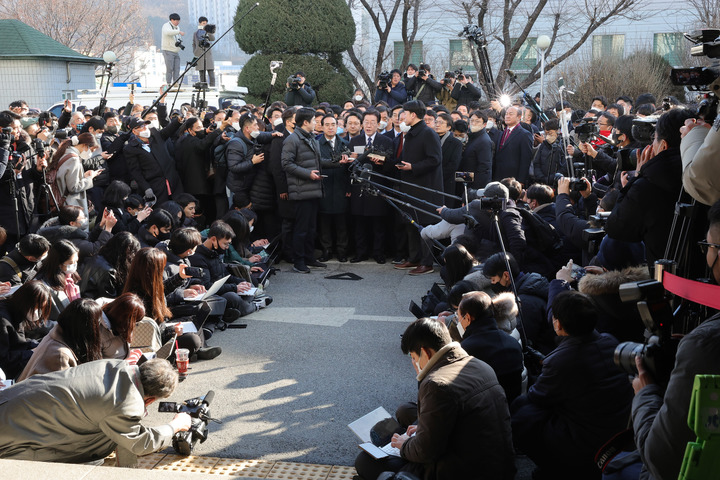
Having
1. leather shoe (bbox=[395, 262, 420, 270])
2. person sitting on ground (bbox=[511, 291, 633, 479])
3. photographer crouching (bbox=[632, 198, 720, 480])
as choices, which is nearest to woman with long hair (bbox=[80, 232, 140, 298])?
person sitting on ground (bbox=[511, 291, 633, 479])

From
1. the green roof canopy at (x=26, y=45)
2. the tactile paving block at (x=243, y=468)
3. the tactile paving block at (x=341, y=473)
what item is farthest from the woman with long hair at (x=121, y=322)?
the green roof canopy at (x=26, y=45)

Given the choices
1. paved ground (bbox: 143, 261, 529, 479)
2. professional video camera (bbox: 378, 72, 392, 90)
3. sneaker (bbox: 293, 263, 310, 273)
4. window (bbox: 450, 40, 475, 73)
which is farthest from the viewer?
window (bbox: 450, 40, 475, 73)

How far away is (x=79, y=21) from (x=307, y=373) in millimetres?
32129

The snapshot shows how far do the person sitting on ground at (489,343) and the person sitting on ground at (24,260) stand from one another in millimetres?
3979

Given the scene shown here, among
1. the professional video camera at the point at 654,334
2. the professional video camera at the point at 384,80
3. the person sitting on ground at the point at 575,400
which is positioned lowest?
the person sitting on ground at the point at 575,400

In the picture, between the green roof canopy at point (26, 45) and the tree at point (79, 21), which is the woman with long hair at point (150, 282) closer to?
the green roof canopy at point (26, 45)

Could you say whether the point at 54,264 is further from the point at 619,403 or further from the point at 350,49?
the point at 350,49

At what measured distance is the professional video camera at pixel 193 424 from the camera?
4906 millimetres

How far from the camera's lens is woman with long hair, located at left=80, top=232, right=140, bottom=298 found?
679cm

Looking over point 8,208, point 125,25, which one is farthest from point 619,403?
point 125,25

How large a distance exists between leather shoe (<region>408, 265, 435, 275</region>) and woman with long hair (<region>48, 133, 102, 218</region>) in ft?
13.6

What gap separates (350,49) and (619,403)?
20.3 meters

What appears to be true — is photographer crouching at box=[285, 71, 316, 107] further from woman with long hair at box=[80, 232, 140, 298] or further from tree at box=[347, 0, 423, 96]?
tree at box=[347, 0, 423, 96]

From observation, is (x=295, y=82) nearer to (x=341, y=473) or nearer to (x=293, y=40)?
(x=293, y=40)
